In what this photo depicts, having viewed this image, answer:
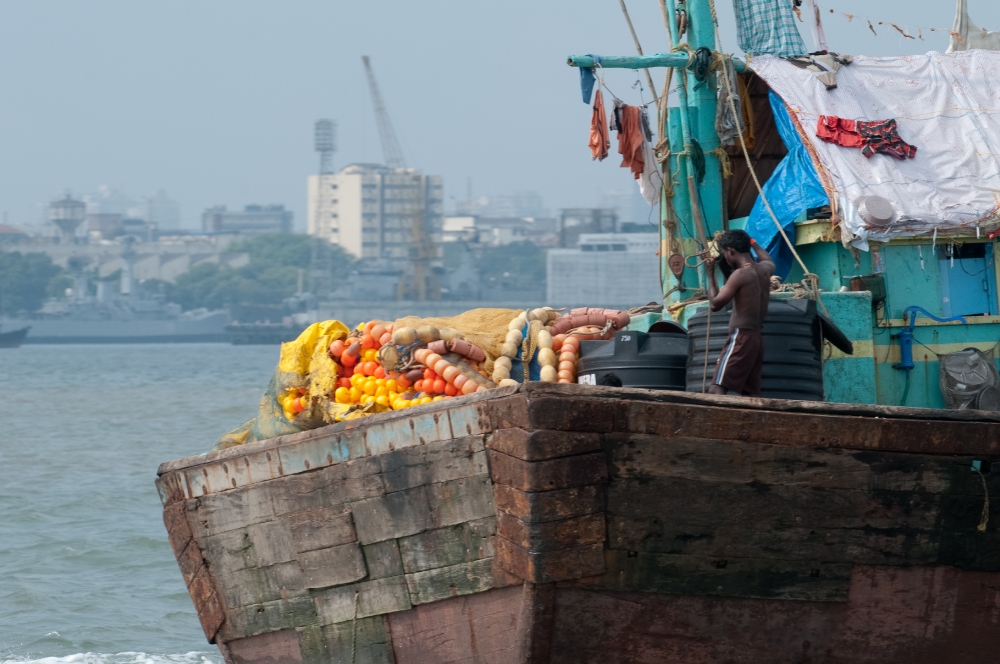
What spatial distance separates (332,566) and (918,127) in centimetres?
549

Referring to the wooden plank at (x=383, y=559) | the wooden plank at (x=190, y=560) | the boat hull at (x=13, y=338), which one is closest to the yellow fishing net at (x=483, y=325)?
the wooden plank at (x=383, y=559)

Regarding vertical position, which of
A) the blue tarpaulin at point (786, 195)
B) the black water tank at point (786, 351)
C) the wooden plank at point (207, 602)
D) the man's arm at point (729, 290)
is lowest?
the wooden plank at point (207, 602)

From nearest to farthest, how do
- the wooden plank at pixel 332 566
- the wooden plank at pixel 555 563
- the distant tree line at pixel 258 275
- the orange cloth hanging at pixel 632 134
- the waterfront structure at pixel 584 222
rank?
the wooden plank at pixel 555 563
the wooden plank at pixel 332 566
the orange cloth hanging at pixel 632 134
the distant tree line at pixel 258 275
the waterfront structure at pixel 584 222

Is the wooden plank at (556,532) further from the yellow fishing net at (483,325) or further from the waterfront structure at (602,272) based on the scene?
the waterfront structure at (602,272)

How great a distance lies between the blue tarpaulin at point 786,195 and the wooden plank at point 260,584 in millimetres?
4363

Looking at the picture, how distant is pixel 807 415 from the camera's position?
593 centimetres

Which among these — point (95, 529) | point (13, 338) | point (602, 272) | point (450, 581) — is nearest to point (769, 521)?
point (450, 581)

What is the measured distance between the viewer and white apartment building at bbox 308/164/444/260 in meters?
163

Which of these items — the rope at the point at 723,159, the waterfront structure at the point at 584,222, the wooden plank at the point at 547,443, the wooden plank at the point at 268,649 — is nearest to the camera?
the wooden plank at the point at 547,443

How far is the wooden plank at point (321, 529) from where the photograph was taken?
264 inches

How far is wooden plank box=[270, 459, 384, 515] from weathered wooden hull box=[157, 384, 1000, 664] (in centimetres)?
1

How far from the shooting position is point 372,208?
173125mm

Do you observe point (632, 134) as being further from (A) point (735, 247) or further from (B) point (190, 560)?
(B) point (190, 560)

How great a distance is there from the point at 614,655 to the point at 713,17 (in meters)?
5.81
